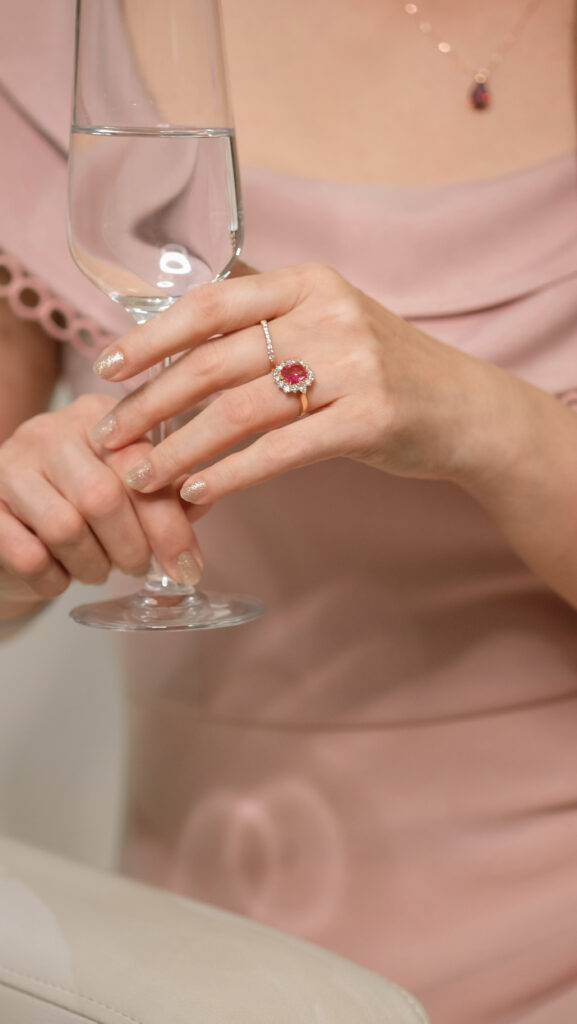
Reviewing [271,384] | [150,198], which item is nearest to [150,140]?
[150,198]

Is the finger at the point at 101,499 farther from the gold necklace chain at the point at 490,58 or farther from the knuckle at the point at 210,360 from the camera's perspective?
the gold necklace chain at the point at 490,58

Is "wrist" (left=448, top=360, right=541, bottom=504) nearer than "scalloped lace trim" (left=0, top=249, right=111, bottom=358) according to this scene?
Yes

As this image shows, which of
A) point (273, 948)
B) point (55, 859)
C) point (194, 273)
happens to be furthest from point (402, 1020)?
point (194, 273)

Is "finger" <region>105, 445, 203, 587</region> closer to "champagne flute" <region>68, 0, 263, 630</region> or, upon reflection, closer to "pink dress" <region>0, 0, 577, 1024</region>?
"champagne flute" <region>68, 0, 263, 630</region>

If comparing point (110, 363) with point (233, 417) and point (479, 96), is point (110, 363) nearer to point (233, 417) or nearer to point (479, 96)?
point (233, 417)

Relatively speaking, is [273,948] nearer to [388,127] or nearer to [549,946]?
[549,946]

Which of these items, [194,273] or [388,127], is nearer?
[194,273]

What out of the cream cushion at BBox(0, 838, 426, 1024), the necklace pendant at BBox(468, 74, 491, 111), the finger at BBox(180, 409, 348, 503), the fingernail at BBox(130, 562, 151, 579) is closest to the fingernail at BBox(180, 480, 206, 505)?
the finger at BBox(180, 409, 348, 503)
